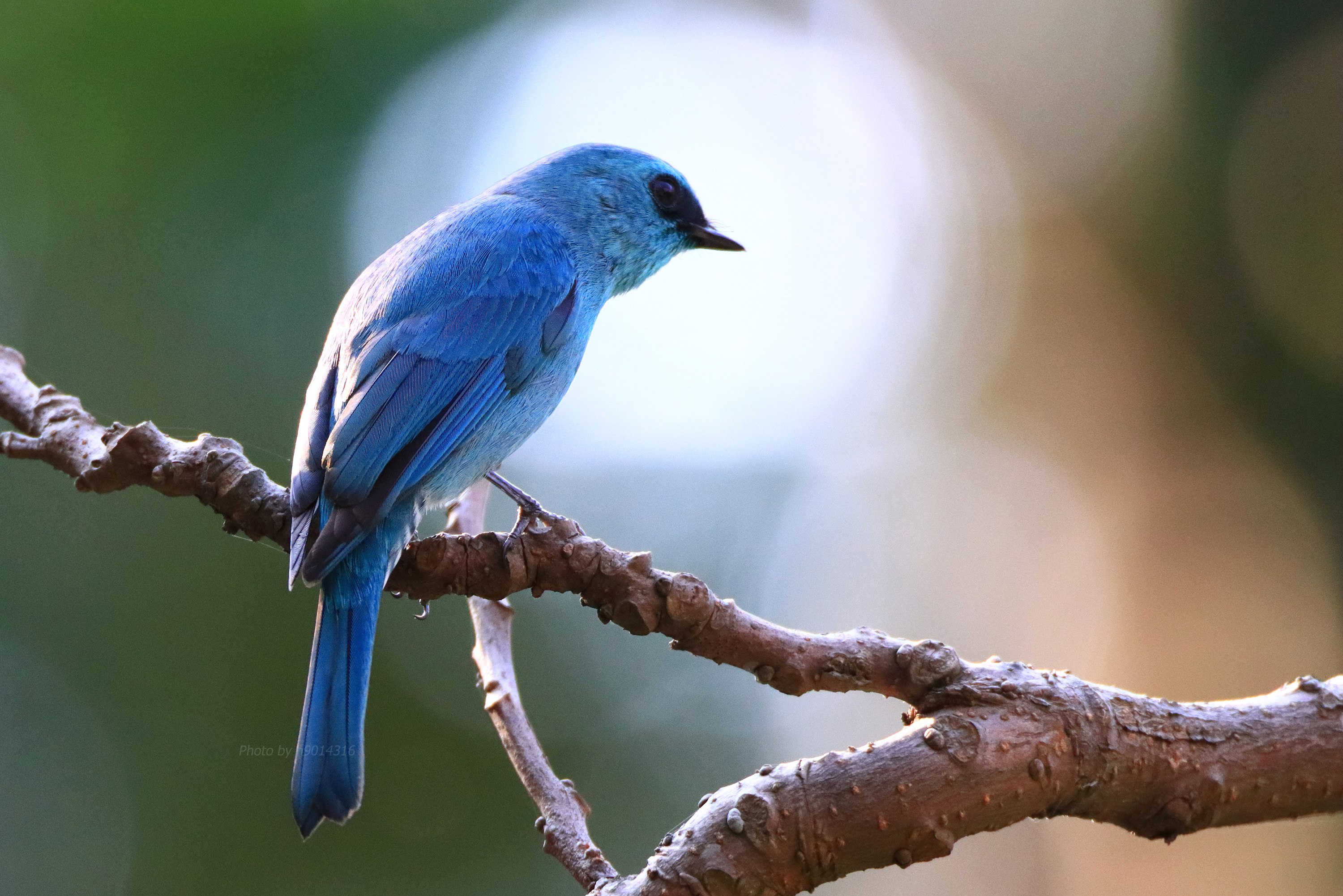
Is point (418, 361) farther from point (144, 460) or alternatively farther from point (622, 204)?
point (622, 204)

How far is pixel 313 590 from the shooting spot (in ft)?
25.0

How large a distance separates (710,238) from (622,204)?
0.49 metres

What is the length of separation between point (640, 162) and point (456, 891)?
5.11 metres

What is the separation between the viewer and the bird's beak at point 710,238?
18.0ft

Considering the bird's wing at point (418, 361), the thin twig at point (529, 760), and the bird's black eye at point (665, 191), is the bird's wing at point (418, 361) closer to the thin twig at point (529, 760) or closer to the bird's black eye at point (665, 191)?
the thin twig at point (529, 760)

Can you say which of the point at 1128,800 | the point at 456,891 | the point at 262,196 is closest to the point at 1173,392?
the point at 1128,800

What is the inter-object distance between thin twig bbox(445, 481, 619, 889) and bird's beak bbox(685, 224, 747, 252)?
2.56 m

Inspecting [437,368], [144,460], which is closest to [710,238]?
[437,368]

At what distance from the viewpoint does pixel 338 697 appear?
3057 millimetres

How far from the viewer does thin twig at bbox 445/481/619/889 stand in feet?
8.84

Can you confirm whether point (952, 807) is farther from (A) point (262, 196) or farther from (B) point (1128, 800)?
(A) point (262, 196)

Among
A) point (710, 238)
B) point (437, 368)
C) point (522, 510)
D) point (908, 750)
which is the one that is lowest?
point (908, 750)

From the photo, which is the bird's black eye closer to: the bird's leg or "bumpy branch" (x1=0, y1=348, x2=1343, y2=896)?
the bird's leg

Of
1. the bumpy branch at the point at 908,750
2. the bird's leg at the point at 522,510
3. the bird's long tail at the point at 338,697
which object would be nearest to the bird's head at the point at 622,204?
the bird's leg at the point at 522,510
